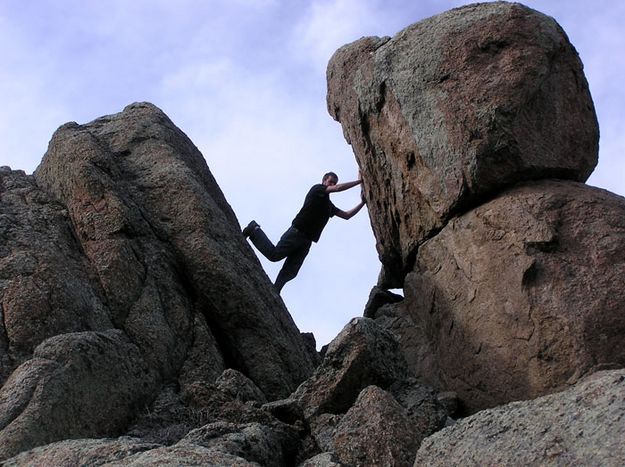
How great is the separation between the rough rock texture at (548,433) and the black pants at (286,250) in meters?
12.5

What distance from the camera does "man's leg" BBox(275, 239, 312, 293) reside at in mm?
22766

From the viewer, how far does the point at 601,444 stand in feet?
29.3

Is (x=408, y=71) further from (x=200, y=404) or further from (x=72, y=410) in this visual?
(x=72, y=410)

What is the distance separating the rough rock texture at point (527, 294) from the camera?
15.0 meters

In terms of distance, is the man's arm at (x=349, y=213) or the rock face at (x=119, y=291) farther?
the man's arm at (x=349, y=213)

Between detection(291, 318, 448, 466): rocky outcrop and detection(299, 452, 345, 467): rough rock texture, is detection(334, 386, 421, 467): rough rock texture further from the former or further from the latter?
detection(299, 452, 345, 467): rough rock texture

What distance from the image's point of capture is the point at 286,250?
22875 mm

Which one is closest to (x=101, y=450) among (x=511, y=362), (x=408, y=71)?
(x=511, y=362)

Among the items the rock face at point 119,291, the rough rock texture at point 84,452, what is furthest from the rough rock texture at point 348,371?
the rough rock texture at point 84,452

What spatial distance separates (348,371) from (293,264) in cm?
882

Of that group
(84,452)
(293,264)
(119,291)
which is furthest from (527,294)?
(293,264)

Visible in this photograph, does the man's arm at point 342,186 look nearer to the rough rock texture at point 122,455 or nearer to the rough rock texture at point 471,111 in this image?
the rough rock texture at point 471,111

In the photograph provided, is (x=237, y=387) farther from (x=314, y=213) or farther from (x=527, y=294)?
(x=314, y=213)

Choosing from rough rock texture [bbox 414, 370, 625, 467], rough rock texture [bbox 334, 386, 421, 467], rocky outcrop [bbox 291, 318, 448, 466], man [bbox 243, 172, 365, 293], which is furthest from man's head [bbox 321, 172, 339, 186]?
rough rock texture [bbox 414, 370, 625, 467]
